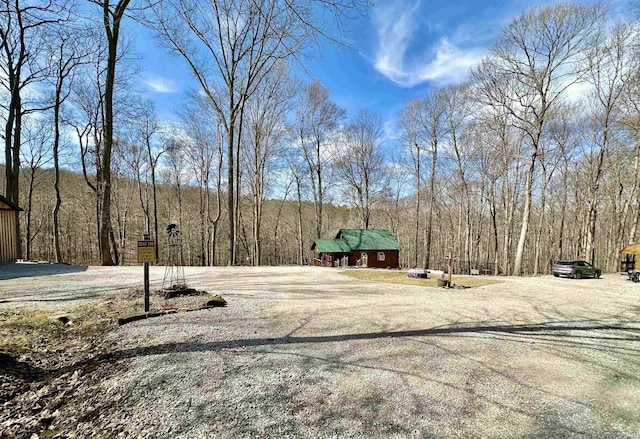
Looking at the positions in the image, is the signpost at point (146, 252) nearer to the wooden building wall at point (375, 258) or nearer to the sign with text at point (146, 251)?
the sign with text at point (146, 251)

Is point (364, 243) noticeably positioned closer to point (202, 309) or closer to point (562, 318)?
point (562, 318)

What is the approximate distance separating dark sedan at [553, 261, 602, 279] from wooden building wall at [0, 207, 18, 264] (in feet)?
86.7

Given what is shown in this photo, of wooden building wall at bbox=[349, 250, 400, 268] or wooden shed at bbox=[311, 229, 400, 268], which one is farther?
wooden building wall at bbox=[349, 250, 400, 268]

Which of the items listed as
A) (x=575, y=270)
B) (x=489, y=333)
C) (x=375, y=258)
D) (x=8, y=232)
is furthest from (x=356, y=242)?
(x=8, y=232)

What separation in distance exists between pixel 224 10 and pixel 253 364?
1791 cm

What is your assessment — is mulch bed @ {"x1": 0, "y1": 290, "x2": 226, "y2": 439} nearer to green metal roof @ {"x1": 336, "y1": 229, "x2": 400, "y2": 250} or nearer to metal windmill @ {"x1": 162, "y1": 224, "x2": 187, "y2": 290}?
metal windmill @ {"x1": 162, "y1": 224, "x2": 187, "y2": 290}

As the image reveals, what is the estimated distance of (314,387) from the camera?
3.06 metres

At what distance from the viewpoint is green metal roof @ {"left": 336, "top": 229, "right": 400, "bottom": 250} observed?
25.1m

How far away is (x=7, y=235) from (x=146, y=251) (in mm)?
13062

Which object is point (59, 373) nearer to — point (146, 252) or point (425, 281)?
point (146, 252)

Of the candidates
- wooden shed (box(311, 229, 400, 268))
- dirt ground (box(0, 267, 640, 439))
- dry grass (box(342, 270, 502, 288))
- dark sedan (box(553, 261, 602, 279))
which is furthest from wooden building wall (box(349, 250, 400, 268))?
dirt ground (box(0, 267, 640, 439))

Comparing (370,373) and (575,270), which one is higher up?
(370,373)

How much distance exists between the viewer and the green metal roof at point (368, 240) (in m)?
25.1

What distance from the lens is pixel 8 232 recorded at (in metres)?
12.7
